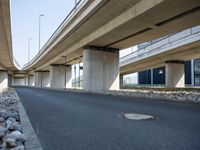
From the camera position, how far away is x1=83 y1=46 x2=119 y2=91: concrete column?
2850 cm

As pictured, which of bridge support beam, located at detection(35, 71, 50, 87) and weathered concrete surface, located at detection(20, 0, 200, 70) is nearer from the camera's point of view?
weathered concrete surface, located at detection(20, 0, 200, 70)

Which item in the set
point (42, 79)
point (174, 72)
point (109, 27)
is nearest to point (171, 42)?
point (174, 72)

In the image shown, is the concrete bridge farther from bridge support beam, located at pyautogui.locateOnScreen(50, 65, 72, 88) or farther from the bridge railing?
bridge support beam, located at pyautogui.locateOnScreen(50, 65, 72, 88)

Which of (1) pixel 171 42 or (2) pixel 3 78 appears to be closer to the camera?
(1) pixel 171 42

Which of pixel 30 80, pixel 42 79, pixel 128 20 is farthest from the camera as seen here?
pixel 30 80

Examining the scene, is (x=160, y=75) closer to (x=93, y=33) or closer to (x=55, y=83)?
(x=55, y=83)

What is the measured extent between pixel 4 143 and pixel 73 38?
2471 cm

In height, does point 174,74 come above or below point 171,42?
below

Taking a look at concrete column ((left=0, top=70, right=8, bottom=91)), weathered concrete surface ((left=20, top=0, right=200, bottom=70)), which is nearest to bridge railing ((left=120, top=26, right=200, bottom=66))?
weathered concrete surface ((left=20, top=0, right=200, bottom=70))

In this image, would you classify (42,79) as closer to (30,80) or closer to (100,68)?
(30,80)

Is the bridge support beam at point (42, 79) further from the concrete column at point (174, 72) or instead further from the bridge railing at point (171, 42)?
the concrete column at point (174, 72)

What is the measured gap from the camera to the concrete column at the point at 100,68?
2850 cm

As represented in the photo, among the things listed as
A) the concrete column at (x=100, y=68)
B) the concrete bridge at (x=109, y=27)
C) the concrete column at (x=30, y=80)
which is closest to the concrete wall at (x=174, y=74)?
the concrete bridge at (x=109, y=27)

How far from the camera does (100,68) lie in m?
29.1
